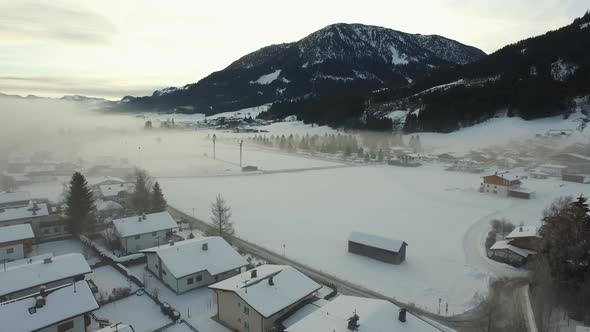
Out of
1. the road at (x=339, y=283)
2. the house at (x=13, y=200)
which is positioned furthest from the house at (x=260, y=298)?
the house at (x=13, y=200)

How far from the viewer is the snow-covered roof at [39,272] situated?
2088cm

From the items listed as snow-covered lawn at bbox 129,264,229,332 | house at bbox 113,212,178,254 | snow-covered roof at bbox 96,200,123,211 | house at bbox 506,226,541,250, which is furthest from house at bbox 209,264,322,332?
snow-covered roof at bbox 96,200,123,211

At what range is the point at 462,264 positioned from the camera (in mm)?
28250

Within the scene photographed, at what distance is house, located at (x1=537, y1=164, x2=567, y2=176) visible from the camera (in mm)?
63638

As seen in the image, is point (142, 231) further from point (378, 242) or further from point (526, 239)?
point (526, 239)

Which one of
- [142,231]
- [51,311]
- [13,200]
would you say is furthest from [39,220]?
[51,311]

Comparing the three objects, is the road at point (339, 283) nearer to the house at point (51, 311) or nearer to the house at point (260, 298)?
the house at point (260, 298)

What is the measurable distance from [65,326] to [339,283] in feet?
51.2

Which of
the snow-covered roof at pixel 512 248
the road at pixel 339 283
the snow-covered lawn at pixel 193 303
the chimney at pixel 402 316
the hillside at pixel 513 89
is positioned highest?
the hillside at pixel 513 89

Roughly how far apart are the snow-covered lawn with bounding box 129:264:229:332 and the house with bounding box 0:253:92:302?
424cm

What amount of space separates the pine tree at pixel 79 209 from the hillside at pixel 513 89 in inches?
3884

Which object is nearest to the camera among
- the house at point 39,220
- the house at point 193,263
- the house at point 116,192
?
the house at point 193,263

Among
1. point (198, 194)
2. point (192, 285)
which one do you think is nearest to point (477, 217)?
point (192, 285)

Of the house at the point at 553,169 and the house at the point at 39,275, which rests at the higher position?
the house at the point at 553,169
